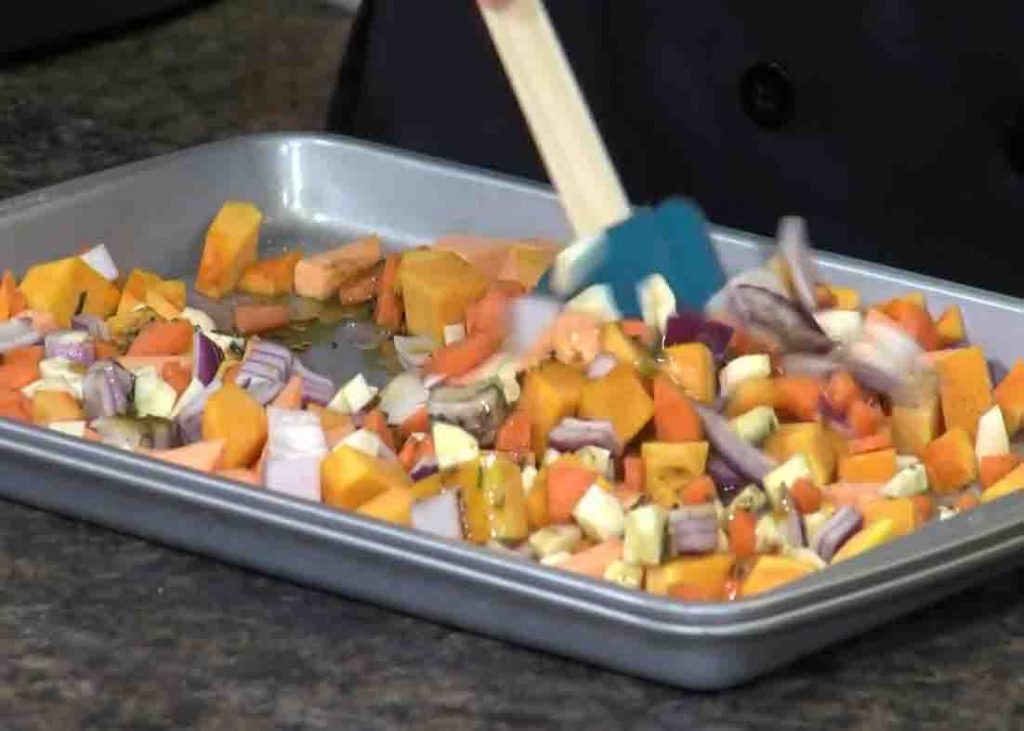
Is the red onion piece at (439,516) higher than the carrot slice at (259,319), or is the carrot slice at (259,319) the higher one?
the red onion piece at (439,516)

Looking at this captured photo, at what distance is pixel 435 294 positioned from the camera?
3.73 feet

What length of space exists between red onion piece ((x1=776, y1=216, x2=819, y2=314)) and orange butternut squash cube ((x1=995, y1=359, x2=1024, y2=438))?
0.10 metres

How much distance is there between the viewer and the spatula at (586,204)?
1.08 m

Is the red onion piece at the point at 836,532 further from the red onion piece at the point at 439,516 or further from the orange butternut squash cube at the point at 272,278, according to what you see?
the orange butternut squash cube at the point at 272,278

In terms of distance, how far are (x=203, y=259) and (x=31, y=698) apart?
465mm

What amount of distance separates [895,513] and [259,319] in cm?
39

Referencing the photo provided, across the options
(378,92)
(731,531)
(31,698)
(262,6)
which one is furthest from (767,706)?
(262,6)

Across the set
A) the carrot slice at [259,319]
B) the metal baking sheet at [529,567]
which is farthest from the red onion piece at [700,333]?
the carrot slice at [259,319]

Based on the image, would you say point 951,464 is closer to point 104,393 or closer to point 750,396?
point 750,396

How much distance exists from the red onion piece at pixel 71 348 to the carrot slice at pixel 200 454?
0.13 meters

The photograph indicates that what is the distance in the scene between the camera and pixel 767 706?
0.80 metres

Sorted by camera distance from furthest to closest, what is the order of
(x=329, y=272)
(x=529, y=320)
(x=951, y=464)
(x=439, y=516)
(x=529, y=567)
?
(x=329, y=272) → (x=529, y=320) → (x=951, y=464) → (x=439, y=516) → (x=529, y=567)

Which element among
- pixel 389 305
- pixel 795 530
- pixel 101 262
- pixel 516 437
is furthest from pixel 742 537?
pixel 101 262

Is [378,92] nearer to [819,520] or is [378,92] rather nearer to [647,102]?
[647,102]
